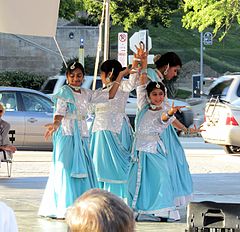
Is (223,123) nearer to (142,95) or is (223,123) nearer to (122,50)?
(122,50)

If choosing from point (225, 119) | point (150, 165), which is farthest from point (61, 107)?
point (225, 119)

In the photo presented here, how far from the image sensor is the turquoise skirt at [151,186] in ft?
32.1

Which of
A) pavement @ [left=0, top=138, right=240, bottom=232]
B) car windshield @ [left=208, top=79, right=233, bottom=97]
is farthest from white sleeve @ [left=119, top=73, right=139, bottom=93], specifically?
car windshield @ [left=208, top=79, right=233, bottom=97]

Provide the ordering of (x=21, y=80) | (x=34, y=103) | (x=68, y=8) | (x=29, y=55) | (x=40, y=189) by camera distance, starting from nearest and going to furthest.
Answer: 1. (x=40, y=189)
2. (x=34, y=103)
3. (x=21, y=80)
4. (x=68, y=8)
5. (x=29, y=55)

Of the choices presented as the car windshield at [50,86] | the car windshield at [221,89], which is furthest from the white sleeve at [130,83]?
the car windshield at [50,86]

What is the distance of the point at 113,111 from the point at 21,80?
29256 millimetres

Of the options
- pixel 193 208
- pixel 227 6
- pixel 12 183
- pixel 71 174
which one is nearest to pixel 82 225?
pixel 193 208

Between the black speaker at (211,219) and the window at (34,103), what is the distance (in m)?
13.4

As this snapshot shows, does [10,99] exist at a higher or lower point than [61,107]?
lower

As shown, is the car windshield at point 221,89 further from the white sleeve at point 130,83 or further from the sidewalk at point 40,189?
the white sleeve at point 130,83

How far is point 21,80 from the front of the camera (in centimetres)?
3900

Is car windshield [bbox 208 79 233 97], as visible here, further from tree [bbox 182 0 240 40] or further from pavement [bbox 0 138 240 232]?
tree [bbox 182 0 240 40]

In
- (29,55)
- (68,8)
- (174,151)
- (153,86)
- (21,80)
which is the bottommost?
(21,80)

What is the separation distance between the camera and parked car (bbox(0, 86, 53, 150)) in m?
18.8
